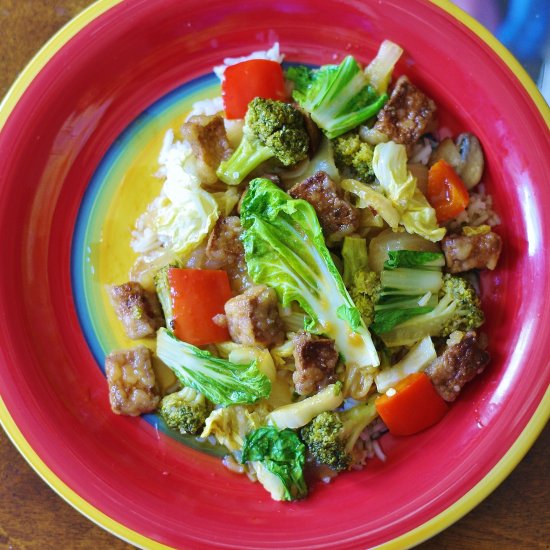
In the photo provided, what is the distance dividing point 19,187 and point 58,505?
170 cm

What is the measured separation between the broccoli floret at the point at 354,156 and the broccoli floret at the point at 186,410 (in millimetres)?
1363

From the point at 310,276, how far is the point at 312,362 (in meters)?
0.41

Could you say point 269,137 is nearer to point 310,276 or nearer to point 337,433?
point 310,276

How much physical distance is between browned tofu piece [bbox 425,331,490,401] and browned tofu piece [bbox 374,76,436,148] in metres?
1.04

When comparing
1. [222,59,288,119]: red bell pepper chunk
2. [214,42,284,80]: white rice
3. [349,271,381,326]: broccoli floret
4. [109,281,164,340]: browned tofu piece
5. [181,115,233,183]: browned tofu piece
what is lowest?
[349,271,381,326]: broccoli floret

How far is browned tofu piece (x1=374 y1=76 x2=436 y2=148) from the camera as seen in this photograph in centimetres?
318

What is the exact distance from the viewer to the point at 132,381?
3.23 meters

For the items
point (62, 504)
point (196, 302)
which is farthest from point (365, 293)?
point (62, 504)

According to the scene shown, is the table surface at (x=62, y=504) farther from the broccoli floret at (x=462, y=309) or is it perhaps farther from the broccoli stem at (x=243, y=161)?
the broccoli stem at (x=243, y=161)

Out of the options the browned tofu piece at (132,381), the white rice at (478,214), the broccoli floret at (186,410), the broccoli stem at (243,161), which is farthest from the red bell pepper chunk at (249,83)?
the broccoli floret at (186,410)

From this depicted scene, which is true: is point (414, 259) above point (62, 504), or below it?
above

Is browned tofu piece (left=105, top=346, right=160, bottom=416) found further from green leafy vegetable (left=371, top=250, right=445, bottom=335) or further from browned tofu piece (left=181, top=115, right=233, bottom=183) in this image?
green leafy vegetable (left=371, top=250, right=445, bottom=335)

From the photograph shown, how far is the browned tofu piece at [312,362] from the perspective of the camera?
298 cm

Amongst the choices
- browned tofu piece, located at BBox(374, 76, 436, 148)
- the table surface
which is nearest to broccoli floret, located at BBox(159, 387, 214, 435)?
the table surface
